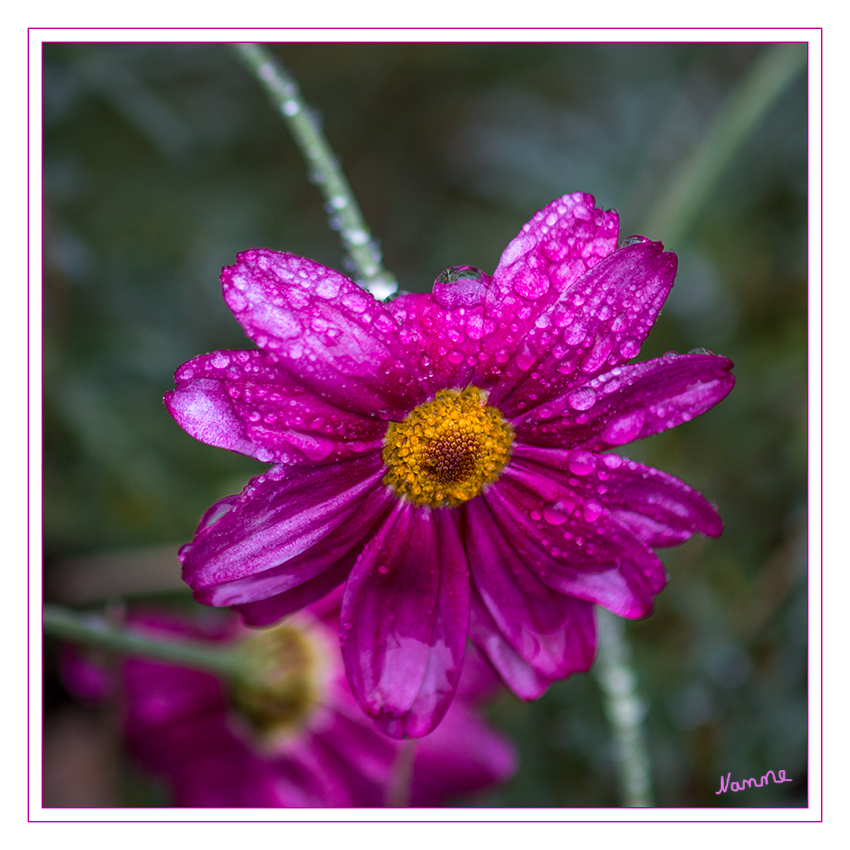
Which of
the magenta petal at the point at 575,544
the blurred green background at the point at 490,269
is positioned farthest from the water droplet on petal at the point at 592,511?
the blurred green background at the point at 490,269

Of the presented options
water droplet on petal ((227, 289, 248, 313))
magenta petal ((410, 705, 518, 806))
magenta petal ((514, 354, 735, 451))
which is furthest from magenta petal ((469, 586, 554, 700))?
magenta petal ((410, 705, 518, 806))

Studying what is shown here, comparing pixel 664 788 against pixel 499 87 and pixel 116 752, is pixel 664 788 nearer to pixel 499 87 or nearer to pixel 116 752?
pixel 116 752

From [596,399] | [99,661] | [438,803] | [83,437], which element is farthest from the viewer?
[83,437]

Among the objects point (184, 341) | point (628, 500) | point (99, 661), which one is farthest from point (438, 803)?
point (184, 341)

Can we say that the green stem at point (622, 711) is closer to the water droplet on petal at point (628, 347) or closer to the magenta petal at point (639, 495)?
the magenta petal at point (639, 495)

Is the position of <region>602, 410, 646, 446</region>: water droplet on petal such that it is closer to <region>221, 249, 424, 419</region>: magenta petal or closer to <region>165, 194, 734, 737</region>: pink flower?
<region>165, 194, 734, 737</region>: pink flower
